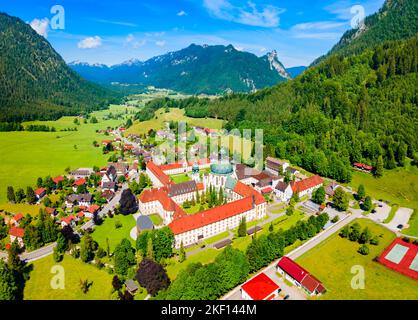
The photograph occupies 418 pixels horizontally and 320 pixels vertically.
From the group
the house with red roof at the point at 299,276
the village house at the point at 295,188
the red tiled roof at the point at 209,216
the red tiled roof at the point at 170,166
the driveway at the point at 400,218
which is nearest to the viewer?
the house with red roof at the point at 299,276

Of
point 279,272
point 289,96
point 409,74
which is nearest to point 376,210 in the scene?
point 279,272

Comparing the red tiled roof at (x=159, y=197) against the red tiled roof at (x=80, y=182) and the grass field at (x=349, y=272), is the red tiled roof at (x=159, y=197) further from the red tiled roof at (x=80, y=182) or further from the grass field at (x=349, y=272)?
the grass field at (x=349, y=272)

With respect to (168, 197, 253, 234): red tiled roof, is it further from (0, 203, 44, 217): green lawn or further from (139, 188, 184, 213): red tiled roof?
(0, 203, 44, 217): green lawn

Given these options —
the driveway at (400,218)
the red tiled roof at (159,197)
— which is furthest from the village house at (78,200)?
the driveway at (400,218)

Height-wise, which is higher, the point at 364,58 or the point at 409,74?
the point at 364,58

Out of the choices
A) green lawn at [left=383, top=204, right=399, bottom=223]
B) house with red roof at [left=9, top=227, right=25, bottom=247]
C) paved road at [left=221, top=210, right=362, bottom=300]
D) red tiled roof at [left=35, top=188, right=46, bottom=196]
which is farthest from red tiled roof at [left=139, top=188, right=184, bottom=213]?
green lawn at [left=383, top=204, right=399, bottom=223]

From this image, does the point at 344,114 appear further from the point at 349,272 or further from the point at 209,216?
the point at 209,216
